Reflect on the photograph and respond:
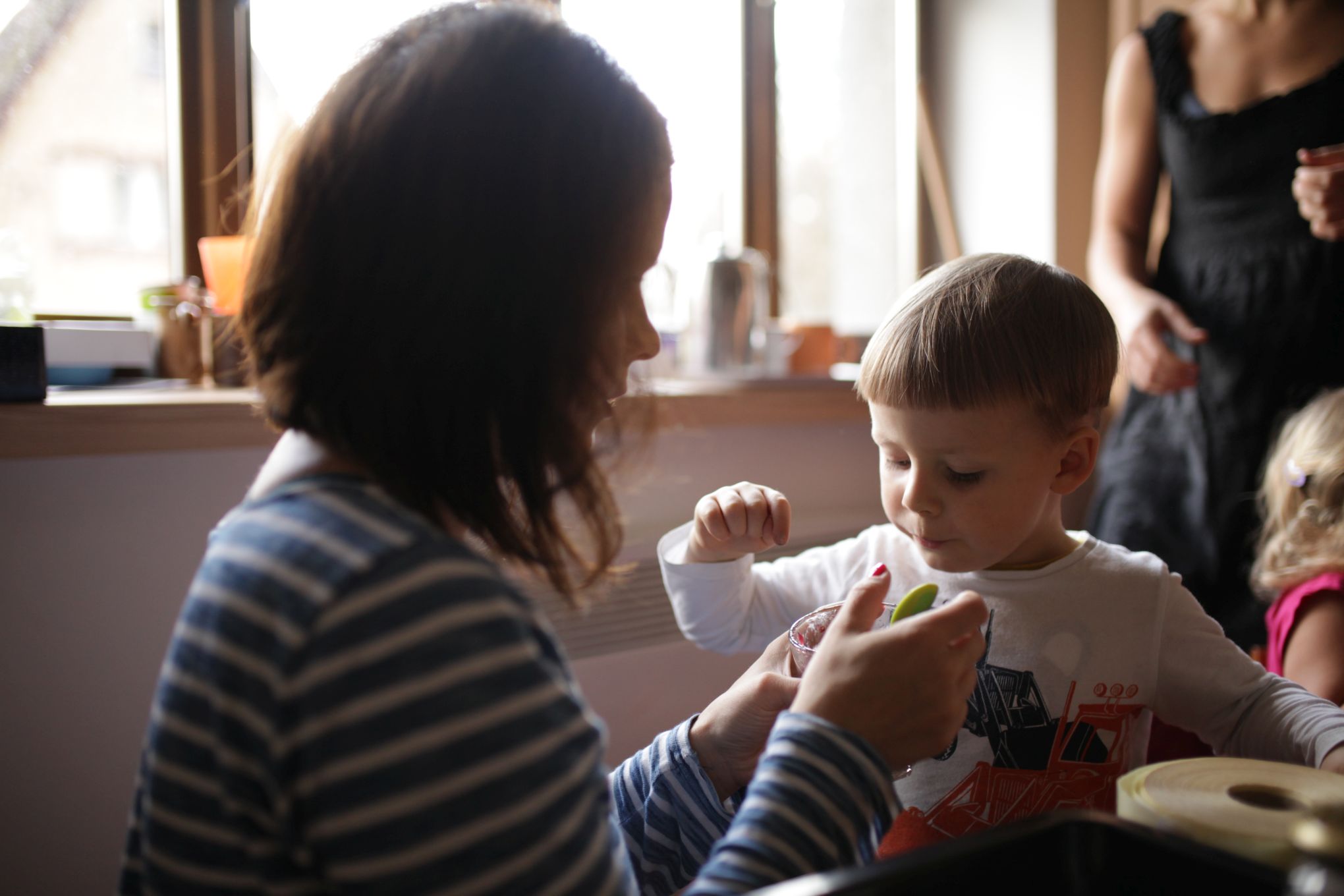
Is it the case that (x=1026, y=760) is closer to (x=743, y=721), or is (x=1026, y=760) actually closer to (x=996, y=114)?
(x=743, y=721)

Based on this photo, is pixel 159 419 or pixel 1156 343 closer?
pixel 159 419

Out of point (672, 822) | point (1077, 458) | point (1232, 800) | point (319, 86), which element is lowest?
point (672, 822)

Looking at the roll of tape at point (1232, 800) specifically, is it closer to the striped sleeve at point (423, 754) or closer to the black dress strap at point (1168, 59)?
the striped sleeve at point (423, 754)

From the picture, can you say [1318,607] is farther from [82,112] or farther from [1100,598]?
[82,112]

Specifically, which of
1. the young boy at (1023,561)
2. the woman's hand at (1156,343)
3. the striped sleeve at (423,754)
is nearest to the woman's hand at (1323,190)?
the woman's hand at (1156,343)

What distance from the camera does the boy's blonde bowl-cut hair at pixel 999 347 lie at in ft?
3.04

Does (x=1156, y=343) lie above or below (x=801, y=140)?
below

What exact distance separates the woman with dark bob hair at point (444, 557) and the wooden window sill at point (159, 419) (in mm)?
253

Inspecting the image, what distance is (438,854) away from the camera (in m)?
0.47

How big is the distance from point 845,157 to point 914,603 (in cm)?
202

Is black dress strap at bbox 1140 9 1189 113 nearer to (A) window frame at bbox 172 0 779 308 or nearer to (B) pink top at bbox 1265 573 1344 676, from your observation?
(B) pink top at bbox 1265 573 1344 676

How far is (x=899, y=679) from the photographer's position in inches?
23.5

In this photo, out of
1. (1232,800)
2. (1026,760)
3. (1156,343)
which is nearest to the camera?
(1232,800)

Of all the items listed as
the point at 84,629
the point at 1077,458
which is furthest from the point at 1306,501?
the point at 84,629
